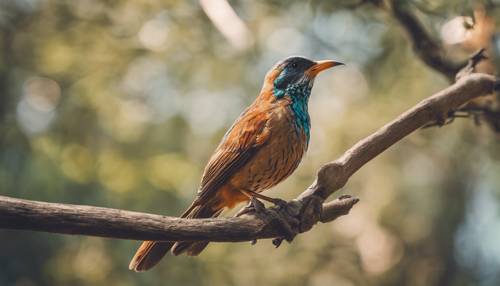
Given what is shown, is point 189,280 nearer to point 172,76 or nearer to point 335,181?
point 172,76

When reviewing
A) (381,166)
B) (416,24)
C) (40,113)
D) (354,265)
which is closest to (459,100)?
(416,24)

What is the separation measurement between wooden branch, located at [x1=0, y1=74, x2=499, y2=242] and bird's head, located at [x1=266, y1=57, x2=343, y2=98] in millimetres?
882

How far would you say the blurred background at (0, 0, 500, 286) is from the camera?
710cm

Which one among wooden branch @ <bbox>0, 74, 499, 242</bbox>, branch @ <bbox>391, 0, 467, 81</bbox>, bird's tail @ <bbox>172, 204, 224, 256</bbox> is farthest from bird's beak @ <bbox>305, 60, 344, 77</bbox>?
bird's tail @ <bbox>172, 204, 224, 256</bbox>

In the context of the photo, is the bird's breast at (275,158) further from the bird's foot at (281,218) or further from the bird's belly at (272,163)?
the bird's foot at (281,218)

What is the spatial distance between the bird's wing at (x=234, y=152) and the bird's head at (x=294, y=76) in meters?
0.40

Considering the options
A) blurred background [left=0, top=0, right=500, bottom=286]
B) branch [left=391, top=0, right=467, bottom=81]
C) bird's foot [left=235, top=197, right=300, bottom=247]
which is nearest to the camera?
bird's foot [left=235, top=197, right=300, bottom=247]

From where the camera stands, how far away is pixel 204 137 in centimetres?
895

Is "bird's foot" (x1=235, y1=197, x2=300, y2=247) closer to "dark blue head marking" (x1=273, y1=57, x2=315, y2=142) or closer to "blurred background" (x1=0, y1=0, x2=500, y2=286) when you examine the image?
"dark blue head marking" (x1=273, y1=57, x2=315, y2=142)

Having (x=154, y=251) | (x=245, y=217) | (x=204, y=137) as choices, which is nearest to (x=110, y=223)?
(x=245, y=217)

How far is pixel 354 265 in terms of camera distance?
27.3 ft

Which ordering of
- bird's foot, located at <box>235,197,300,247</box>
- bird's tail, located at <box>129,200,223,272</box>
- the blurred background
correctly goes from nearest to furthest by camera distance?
1. bird's foot, located at <box>235,197,300,247</box>
2. bird's tail, located at <box>129,200,223,272</box>
3. the blurred background

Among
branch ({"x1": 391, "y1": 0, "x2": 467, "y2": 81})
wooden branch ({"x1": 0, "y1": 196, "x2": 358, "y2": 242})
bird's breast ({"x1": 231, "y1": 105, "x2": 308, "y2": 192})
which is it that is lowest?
wooden branch ({"x1": 0, "y1": 196, "x2": 358, "y2": 242})

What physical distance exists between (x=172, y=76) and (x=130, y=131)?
0.99 metres
